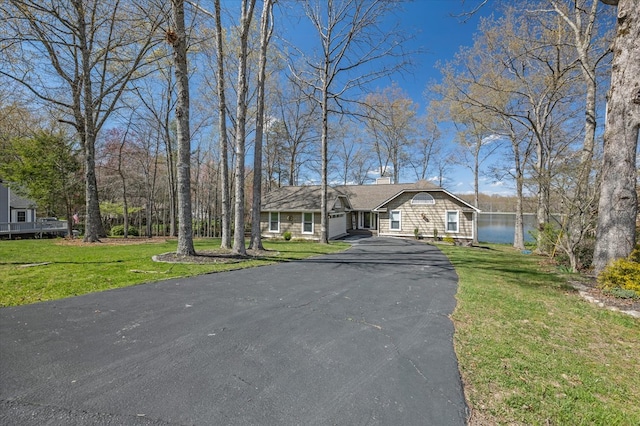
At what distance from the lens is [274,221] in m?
20.3

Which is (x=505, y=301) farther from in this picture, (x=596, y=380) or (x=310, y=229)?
(x=310, y=229)

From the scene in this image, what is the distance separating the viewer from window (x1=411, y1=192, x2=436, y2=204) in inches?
787

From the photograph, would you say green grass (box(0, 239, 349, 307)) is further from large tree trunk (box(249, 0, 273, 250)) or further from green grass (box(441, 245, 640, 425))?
green grass (box(441, 245, 640, 425))

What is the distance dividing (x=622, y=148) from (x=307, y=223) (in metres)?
15.4

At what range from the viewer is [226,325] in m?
3.72

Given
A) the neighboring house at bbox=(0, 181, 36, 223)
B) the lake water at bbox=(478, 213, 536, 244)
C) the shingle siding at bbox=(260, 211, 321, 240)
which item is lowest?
the lake water at bbox=(478, 213, 536, 244)

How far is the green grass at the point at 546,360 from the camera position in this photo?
7.47 feet

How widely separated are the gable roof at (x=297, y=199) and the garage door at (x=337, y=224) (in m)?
1.17

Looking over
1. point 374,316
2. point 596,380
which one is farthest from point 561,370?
point 374,316

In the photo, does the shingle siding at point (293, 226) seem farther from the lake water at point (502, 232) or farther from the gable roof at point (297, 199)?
the lake water at point (502, 232)

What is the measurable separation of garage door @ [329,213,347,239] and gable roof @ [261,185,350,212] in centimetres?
117

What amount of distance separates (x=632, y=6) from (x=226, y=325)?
1082cm

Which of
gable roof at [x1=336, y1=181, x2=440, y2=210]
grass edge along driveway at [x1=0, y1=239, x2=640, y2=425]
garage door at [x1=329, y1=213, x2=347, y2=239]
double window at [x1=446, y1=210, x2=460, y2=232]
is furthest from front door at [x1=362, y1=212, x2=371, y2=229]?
grass edge along driveway at [x1=0, y1=239, x2=640, y2=425]

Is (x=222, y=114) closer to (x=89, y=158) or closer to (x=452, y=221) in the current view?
(x=89, y=158)
